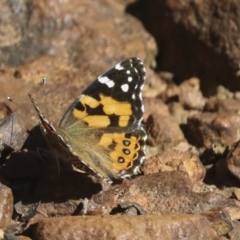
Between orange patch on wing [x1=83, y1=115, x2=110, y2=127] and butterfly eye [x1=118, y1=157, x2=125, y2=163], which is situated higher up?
orange patch on wing [x1=83, y1=115, x2=110, y2=127]

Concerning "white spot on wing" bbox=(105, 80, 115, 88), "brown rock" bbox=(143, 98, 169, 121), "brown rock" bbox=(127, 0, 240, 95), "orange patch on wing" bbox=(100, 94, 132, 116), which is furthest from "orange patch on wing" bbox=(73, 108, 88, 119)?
"brown rock" bbox=(127, 0, 240, 95)

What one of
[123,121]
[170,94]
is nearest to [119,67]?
[123,121]

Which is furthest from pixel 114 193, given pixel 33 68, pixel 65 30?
pixel 65 30

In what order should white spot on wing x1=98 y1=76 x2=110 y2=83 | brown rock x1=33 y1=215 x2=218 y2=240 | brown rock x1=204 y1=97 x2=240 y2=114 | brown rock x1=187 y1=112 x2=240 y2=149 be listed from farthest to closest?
brown rock x1=204 y1=97 x2=240 y2=114
brown rock x1=187 y1=112 x2=240 y2=149
white spot on wing x1=98 y1=76 x2=110 y2=83
brown rock x1=33 y1=215 x2=218 y2=240

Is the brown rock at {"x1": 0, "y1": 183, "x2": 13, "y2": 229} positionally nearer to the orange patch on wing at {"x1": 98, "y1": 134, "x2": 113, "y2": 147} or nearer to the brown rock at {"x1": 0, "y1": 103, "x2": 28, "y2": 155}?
the brown rock at {"x1": 0, "y1": 103, "x2": 28, "y2": 155}

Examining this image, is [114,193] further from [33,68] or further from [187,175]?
[33,68]

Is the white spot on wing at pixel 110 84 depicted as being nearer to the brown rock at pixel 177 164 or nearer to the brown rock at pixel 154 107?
the brown rock at pixel 177 164
